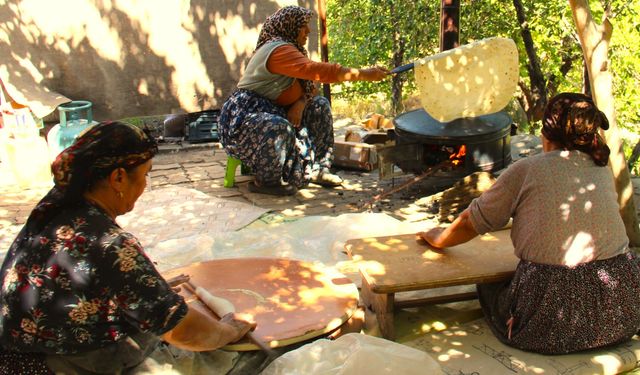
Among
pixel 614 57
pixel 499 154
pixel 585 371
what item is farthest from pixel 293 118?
pixel 614 57

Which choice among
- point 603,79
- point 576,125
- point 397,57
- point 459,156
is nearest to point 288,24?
point 459,156

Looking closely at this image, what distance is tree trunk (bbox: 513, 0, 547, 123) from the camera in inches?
377

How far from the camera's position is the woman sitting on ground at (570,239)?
9.47ft

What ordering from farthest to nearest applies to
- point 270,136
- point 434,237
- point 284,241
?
point 270,136, point 284,241, point 434,237

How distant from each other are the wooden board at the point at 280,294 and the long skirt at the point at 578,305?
0.78m

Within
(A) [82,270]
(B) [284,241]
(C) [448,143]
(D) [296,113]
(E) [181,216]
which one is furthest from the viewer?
(D) [296,113]

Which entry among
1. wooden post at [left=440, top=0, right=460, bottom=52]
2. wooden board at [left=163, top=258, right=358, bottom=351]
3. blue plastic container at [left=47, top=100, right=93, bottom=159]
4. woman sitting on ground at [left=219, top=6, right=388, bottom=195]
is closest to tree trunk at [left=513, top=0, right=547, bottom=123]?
wooden post at [left=440, top=0, right=460, bottom=52]

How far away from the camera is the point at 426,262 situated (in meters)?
3.27

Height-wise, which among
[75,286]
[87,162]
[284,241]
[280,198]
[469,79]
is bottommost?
[280,198]

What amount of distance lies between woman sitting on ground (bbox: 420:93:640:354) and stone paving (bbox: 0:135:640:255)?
2.33 metres

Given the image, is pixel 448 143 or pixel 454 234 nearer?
pixel 454 234

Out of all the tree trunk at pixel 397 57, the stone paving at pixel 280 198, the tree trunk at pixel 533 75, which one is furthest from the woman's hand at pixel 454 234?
the tree trunk at pixel 397 57

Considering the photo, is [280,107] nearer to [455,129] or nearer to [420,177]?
[420,177]

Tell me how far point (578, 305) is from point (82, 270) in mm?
2004
